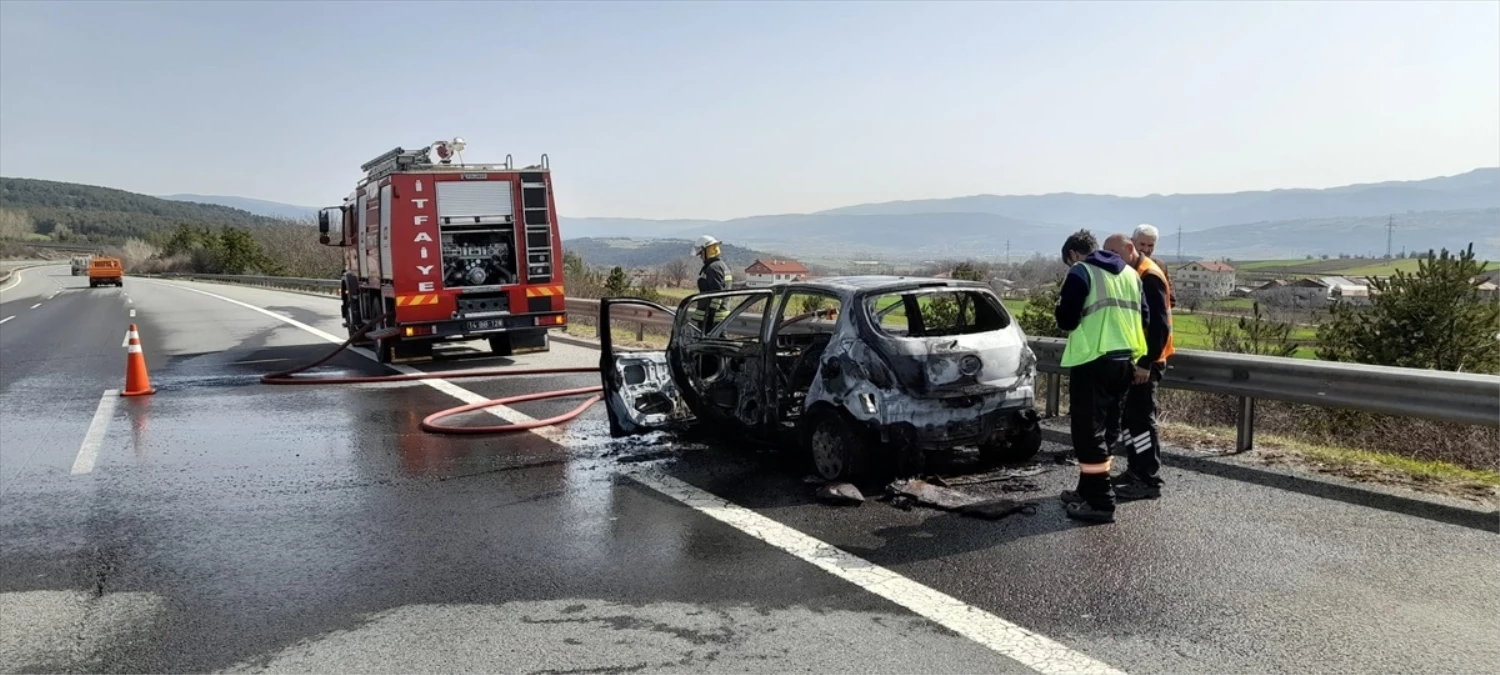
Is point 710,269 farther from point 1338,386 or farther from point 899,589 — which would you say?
point 899,589

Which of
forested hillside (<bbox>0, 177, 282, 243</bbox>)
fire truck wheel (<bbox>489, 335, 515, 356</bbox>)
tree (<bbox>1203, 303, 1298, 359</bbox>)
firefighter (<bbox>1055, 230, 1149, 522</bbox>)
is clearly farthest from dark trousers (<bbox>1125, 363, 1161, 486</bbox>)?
forested hillside (<bbox>0, 177, 282, 243</bbox>)

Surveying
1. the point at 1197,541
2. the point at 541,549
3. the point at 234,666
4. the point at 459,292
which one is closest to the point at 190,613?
the point at 234,666

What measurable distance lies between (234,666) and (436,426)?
508cm

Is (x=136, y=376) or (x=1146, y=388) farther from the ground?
(x=1146, y=388)

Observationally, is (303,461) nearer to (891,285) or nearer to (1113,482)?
(891,285)

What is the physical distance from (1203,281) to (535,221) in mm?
18416

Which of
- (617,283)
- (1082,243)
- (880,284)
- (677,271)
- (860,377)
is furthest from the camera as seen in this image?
(617,283)

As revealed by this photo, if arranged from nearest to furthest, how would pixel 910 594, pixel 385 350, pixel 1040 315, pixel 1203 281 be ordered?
pixel 910 594, pixel 385 350, pixel 1040 315, pixel 1203 281

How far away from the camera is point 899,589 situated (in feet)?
14.3

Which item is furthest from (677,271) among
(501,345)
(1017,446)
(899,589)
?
(899,589)

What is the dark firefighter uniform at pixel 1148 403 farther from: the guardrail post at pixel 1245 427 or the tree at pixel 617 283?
the tree at pixel 617 283

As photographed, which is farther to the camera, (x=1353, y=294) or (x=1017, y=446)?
(x=1353, y=294)

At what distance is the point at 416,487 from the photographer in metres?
6.62

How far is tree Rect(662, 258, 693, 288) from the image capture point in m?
20.5
